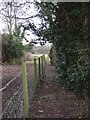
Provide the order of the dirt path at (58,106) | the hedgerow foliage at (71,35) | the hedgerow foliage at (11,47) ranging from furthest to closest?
1. the hedgerow foliage at (11,47)
2. the hedgerow foliage at (71,35)
3. the dirt path at (58,106)

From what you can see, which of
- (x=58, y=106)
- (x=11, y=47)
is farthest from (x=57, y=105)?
(x=11, y=47)

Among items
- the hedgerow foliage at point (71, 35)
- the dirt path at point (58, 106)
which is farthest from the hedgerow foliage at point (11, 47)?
the dirt path at point (58, 106)

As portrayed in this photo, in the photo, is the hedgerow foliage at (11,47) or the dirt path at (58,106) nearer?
the dirt path at (58,106)

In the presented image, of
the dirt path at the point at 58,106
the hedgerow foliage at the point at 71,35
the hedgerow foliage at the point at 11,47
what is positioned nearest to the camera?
the dirt path at the point at 58,106

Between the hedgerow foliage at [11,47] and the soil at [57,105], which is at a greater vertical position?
the hedgerow foliage at [11,47]

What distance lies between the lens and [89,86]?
3506 mm

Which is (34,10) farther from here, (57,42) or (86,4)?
(86,4)

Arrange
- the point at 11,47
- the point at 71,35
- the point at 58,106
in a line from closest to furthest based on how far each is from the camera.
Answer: the point at 58,106
the point at 71,35
the point at 11,47

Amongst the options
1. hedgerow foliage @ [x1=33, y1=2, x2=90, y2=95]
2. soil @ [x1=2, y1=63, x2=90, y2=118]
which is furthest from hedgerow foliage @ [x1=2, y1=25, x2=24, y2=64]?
soil @ [x1=2, y1=63, x2=90, y2=118]

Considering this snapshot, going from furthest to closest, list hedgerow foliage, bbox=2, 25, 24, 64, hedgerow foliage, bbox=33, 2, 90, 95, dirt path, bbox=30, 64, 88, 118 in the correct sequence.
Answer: hedgerow foliage, bbox=2, 25, 24, 64, hedgerow foliage, bbox=33, 2, 90, 95, dirt path, bbox=30, 64, 88, 118

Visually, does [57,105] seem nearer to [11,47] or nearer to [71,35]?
[71,35]

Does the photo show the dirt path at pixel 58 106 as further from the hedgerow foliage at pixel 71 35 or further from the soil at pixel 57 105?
the hedgerow foliage at pixel 71 35

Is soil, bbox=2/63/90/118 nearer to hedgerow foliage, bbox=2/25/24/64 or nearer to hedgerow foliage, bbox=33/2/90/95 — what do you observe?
hedgerow foliage, bbox=33/2/90/95

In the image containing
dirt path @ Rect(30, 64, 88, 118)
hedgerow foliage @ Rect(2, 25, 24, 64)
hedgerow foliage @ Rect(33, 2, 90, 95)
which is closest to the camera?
dirt path @ Rect(30, 64, 88, 118)
